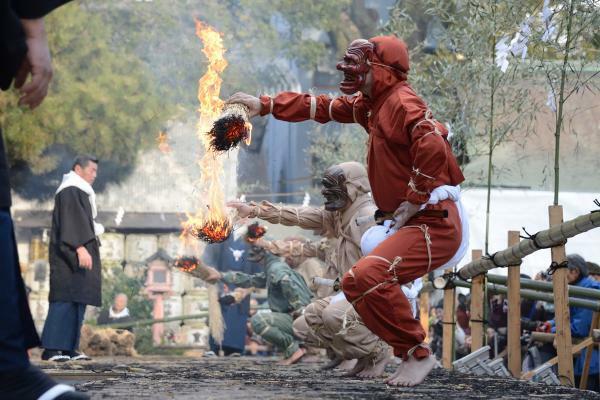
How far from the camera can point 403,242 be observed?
777 centimetres

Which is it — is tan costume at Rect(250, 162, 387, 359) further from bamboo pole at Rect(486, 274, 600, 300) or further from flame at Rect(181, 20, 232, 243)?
bamboo pole at Rect(486, 274, 600, 300)

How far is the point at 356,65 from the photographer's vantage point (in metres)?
8.21

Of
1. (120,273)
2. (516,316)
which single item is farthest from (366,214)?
(120,273)

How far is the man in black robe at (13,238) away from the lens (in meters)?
4.50

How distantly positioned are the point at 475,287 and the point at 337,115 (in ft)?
8.05

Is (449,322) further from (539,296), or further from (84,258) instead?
(84,258)

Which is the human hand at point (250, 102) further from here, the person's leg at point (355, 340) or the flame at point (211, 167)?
the person's leg at point (355, 340)

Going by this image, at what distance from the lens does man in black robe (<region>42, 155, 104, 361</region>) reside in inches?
543

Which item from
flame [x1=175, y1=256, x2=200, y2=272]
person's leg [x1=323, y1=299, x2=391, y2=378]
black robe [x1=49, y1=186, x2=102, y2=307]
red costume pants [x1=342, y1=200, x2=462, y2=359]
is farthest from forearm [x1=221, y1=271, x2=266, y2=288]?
red costume pants [x1=342, y1=200, x2=462, y2=359]

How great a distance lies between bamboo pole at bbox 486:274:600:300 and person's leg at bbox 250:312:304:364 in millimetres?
5182

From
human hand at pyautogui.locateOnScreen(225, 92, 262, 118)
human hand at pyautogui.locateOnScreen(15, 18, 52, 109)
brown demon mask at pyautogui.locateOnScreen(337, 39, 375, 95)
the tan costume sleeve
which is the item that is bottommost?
the tan costume sleeve

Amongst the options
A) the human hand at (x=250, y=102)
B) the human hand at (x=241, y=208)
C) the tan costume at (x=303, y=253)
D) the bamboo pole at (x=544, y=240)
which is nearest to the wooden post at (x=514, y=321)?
the bamboo pole at (x=544, y=240)

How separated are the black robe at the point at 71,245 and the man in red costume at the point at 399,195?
243 inches

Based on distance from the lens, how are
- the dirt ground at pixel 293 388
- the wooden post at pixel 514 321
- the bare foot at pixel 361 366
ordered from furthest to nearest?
the bare foot at pixel 361 366
the wooden post at pixel 514 321
the dirt ground at pixel 293 388
